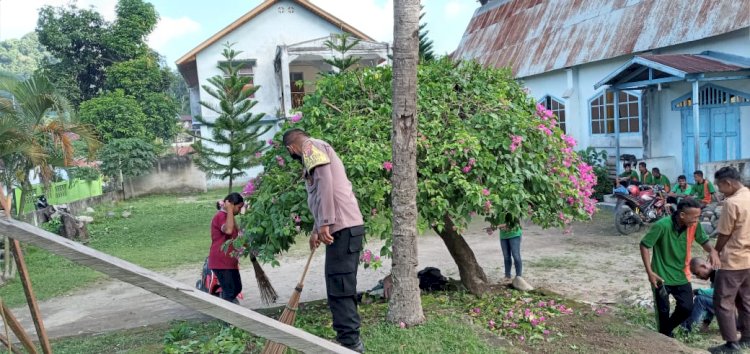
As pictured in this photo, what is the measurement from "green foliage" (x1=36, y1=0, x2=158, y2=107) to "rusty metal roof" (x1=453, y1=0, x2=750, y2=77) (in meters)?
14.6

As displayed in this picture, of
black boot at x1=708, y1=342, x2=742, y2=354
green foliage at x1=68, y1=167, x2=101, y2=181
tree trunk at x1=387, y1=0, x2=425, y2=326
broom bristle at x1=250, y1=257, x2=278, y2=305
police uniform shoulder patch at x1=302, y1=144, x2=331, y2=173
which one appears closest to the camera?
police uniform shoulder patch at x1=302, y1=144, x2=331, y2=173

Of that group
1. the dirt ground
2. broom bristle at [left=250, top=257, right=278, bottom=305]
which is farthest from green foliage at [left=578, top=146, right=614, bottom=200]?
broom bristle at [left=250, top=257, right=278, bottom=305]

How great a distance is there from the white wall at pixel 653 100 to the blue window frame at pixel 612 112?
15 cm

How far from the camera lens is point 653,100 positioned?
13875 millimetres

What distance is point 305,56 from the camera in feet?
77.1

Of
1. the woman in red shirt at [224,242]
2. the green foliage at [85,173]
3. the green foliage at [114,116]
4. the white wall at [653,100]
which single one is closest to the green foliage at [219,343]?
the woman in red shirt at [224,242]

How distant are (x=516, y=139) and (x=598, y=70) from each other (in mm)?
11683

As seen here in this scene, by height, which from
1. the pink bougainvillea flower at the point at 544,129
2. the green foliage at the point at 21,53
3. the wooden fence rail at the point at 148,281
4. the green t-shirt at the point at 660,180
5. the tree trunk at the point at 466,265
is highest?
the green foliage at the point at 21,53

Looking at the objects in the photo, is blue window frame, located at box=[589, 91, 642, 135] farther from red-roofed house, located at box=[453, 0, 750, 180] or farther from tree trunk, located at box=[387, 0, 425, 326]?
tree trunk, located at box=[387, 0, 425, 326]

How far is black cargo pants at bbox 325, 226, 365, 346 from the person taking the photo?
4113 millimetres

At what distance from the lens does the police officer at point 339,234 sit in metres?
4.05

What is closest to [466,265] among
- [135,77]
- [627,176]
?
[627,176]

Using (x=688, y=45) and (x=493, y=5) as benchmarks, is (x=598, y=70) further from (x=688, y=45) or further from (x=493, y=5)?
(x=493, y=5)

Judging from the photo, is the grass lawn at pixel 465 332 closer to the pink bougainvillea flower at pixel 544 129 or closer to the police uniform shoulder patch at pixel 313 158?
the police uniform shoulder patch at pixel 313 158
